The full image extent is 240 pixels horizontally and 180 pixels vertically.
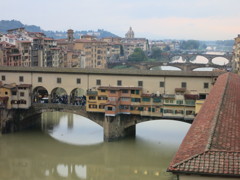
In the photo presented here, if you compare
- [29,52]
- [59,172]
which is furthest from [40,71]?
[29,52]

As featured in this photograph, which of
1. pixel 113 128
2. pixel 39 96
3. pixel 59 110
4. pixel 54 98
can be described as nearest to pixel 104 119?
pixel 113 128

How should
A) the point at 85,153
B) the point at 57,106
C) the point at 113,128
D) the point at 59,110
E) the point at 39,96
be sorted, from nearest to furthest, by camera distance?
the point at 85,153 → the point at 113,128 → the point at 57,106 → the point at 59,110 → the point at 39,96

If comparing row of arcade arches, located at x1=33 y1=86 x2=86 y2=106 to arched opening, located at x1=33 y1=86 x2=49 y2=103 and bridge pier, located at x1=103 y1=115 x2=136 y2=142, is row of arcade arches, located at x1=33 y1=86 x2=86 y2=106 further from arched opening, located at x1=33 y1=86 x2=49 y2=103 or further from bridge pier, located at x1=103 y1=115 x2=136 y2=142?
bridge pier, located at x1=103 y1=115 x2=136 y2=142

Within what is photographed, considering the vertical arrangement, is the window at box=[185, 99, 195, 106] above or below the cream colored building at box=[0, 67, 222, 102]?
below

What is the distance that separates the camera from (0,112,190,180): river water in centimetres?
1639

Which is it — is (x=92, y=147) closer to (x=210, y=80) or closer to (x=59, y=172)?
(x=59, y=172)

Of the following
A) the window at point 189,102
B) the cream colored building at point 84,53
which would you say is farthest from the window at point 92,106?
the cream colored building at point 84,53

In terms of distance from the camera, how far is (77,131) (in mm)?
22656

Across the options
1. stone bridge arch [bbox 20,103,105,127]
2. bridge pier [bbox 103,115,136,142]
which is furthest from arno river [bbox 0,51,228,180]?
stone bridge arch [bbox 20,103,105,127]

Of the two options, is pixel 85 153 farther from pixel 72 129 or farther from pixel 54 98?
pixel 54 98

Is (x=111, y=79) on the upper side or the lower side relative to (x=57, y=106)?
upper

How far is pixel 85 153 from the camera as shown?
742 inches

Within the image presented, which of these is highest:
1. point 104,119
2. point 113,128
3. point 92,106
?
point 92,106

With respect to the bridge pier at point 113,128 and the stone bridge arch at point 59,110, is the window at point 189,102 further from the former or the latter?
the stone bridge arch at point 59,110
